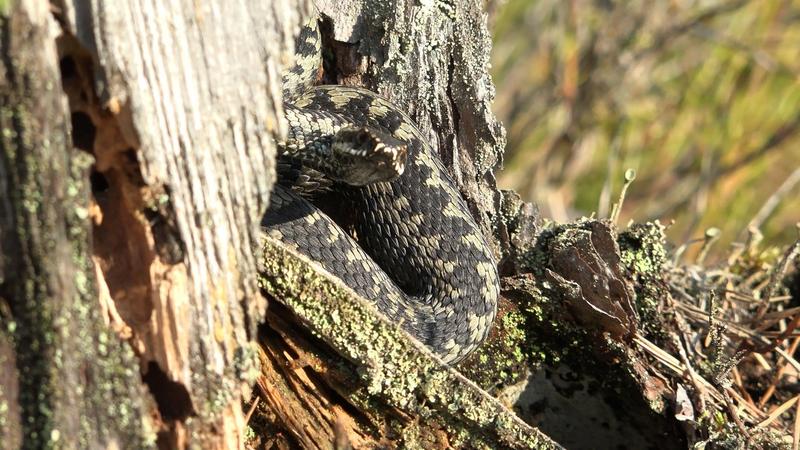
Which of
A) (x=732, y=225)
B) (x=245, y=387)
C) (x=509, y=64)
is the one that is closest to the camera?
(x=245, y=387)

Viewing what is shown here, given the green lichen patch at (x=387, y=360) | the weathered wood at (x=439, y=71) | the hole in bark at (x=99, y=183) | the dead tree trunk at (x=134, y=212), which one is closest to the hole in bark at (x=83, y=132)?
the dead tree trunk at (x=134, y=212)

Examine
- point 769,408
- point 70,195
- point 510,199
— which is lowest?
point 769,408

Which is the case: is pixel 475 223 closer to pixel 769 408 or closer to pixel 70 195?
pixel 769 408

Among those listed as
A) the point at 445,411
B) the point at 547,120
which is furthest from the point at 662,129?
the point at 445,411

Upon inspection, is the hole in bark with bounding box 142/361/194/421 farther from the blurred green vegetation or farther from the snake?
the blurred green vegetation

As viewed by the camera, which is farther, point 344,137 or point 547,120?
point 547,120

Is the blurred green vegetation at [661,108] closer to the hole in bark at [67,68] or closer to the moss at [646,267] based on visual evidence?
the moss at [646,267]
